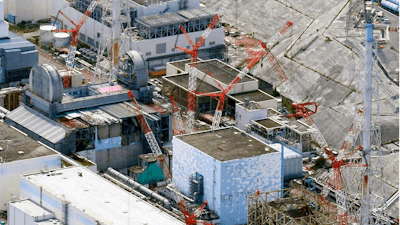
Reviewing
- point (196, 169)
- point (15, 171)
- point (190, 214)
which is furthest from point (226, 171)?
point (15, 171)

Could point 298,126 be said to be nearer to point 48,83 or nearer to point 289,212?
point 48,83

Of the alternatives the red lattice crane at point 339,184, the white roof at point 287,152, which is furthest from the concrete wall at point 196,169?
the red lattice crane at point 339,184

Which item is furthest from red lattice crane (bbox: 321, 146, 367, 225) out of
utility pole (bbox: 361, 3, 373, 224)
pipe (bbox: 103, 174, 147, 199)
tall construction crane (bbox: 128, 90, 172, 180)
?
pipe (bbox: 103, 174, 147, 199)

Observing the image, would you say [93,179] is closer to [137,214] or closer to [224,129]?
[137,214]

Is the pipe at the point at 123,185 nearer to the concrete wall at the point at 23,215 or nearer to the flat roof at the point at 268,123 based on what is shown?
the concrete wall at the point at 23,215

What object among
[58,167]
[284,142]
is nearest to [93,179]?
[58,167]

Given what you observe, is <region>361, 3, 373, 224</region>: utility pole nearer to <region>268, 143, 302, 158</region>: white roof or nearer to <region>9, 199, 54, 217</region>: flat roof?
<region>268, 143, 302, 158</region>: white roof
